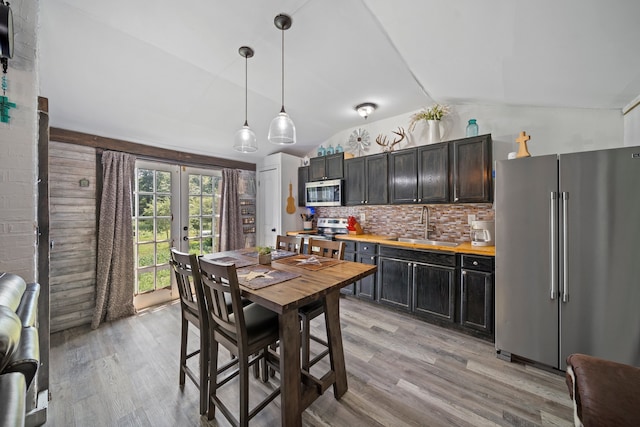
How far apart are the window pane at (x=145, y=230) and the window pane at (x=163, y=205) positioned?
6.1 inches

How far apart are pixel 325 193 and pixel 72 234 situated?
3.23 meters

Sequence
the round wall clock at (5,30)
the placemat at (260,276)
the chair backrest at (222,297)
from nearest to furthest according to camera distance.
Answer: the round wall clock at (5,30) → the chair backrest at (222,297) → the placemat at (260,276)

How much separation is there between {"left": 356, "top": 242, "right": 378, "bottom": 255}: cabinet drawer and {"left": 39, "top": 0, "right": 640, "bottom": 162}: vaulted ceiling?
1.88 m

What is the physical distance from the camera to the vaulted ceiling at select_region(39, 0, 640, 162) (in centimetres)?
156

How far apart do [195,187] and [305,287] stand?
3019 millimetres

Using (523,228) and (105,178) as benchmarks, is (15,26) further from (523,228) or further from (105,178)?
(523,228)

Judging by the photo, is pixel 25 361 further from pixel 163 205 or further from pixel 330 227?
pixel 330 227

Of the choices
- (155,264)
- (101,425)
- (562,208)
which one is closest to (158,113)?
(155,264)

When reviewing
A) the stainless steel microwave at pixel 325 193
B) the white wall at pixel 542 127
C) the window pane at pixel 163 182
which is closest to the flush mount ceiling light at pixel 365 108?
the white wall at pixel 542 127

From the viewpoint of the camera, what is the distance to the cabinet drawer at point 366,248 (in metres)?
3.22

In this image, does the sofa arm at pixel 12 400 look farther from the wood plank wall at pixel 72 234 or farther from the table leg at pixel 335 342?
the wood plank wall at pixel 72 234

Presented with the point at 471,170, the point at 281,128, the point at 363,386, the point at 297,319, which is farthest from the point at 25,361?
the point at 471,170

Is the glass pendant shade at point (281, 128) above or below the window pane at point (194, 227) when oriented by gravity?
above

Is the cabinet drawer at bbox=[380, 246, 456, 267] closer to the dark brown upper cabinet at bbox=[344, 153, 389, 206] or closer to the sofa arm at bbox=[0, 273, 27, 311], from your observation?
the dark brown upper cabinet at bbox=[344, 153, 389, 206]
